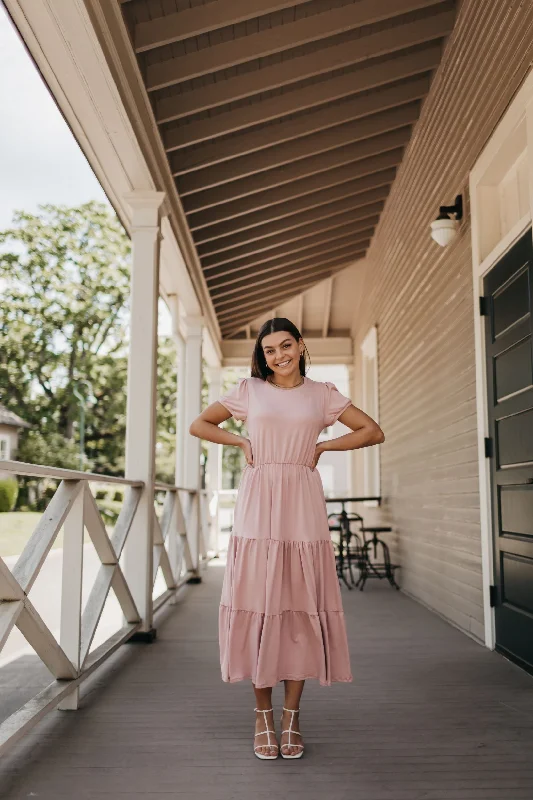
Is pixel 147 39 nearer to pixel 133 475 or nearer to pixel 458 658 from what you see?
pixel 133 475

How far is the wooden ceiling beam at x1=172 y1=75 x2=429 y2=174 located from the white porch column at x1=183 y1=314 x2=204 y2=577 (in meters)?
2.48

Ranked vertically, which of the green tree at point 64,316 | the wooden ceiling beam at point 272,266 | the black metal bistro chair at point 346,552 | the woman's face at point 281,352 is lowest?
the black metal bistro chair at point 346,552

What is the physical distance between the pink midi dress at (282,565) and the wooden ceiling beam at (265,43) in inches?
92.0

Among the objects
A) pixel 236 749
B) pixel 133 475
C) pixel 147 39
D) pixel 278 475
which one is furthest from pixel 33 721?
pixel 147 39

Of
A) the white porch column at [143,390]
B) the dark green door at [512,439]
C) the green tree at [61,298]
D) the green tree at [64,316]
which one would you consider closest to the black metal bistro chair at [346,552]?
the white porch column at [143,390]

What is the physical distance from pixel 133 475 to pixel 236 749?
205cm

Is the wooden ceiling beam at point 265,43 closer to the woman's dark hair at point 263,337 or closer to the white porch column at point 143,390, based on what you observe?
the white porch column at point 143,390

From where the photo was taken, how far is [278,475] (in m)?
2.29

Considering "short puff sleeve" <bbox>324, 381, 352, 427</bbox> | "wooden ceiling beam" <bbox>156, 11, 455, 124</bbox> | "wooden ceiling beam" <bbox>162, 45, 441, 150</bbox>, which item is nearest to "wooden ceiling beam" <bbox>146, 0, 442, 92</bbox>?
"wooden ceiling beam" <bbox>156, 11, 455, 124</bbox>

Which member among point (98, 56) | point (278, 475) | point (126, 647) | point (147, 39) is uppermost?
point (147, 39)

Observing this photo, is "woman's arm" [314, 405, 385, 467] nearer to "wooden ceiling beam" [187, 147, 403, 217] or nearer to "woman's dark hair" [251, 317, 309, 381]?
"woman's dark hair" [251, 317, 309, 381]

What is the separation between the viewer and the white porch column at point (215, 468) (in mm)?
9438

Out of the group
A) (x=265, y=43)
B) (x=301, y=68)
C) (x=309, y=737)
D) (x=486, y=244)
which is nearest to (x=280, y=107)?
(x=301, y=68)

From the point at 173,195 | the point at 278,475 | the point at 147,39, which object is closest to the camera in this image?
the point at 278,475
